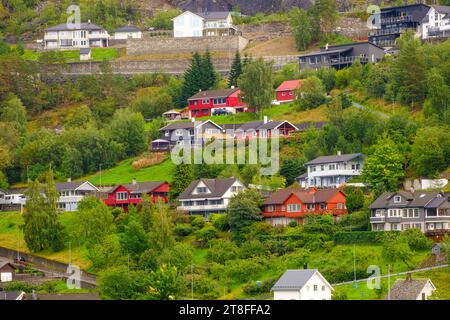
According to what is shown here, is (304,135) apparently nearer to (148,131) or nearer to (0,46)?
(148,131)

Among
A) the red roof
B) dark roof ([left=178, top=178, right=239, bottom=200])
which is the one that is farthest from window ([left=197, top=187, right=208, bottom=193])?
the red roof

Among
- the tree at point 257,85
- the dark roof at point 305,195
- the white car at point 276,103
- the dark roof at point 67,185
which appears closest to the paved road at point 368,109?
the tree at point 257,85

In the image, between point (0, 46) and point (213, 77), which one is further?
point (0, 46)

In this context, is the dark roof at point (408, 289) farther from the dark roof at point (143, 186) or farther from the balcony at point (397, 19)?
the balcony at point (397, 19)
